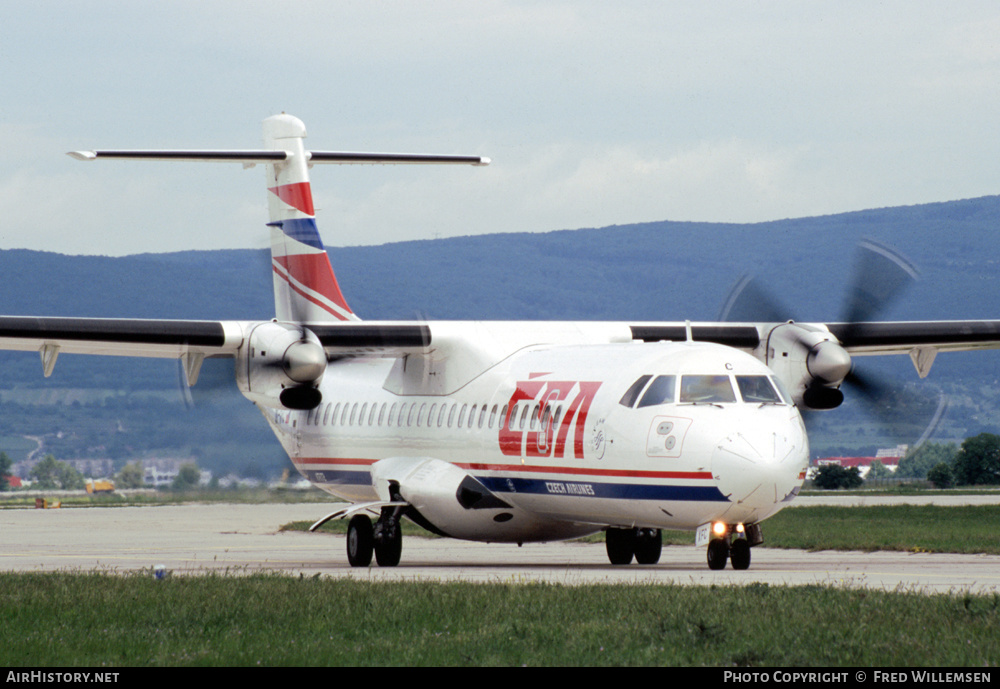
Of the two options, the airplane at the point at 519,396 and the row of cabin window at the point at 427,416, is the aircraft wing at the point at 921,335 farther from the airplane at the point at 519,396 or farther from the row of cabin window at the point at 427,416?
A: the row of cabin window at the point at 427,416

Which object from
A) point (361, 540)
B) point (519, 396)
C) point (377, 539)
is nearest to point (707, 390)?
point (519, 396)

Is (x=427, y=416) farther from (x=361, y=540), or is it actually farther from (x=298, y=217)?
(x=298, y=217)

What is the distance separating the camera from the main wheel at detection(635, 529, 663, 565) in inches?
887

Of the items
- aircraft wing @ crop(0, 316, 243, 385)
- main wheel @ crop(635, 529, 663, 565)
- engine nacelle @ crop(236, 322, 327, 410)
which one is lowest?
main wheel @ crop(635, 529, 663, 565)

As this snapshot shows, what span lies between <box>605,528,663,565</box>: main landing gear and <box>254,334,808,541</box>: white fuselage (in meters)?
0.81

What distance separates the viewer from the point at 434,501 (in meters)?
22.2

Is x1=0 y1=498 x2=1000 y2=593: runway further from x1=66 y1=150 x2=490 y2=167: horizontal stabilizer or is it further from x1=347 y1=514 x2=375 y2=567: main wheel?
x1=66 y1=150 x2=490 y2=167: horizontal stabilizer

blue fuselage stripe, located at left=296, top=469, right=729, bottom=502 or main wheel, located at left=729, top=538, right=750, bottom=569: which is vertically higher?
blue fuselage stripe, located at left=296, top=469, right=729, bottom=502

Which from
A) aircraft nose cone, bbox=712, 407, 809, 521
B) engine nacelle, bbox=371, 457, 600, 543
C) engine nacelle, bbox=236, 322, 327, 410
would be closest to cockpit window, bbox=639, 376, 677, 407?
aircraft nose cone, bbox=712, 407, 809, 521

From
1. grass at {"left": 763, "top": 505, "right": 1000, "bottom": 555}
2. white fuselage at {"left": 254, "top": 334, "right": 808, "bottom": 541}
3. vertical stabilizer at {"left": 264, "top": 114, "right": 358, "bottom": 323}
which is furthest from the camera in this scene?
vertical stabilizer at {"left": 264, "top": 114, "right": 358, "bottom": 323}

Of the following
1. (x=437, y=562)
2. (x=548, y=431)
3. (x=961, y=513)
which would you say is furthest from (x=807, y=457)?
(x=961, y=513)

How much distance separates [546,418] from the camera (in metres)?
20.5

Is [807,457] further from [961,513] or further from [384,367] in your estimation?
[961,513]

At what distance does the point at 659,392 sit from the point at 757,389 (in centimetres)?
121
